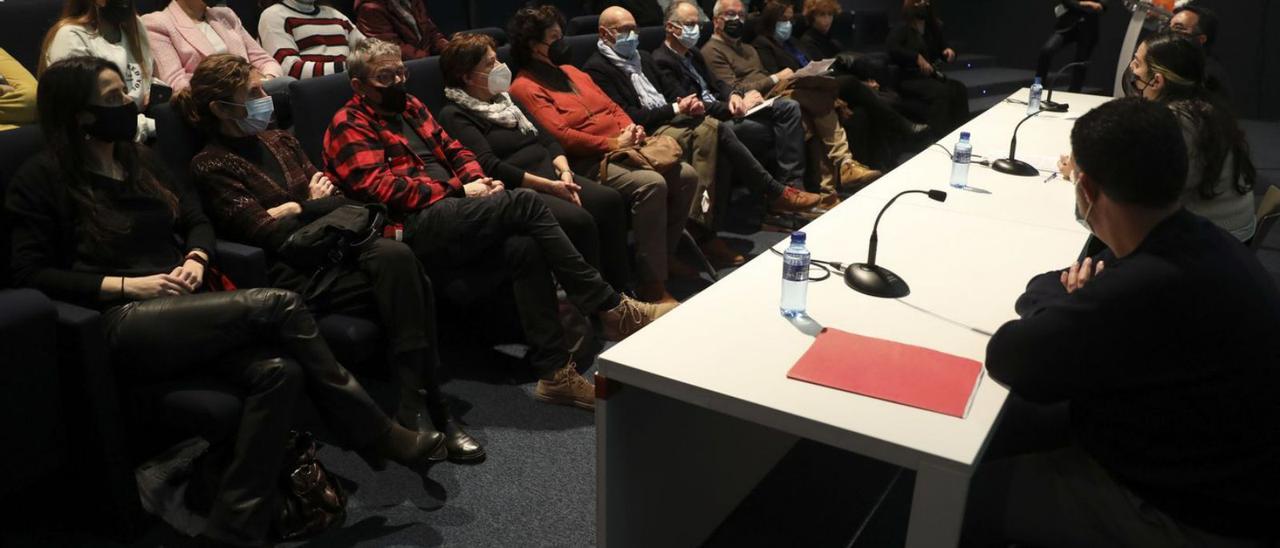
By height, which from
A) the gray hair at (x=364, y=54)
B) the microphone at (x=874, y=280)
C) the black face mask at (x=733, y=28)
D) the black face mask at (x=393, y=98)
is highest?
the gray hair at (x=364, y=54)

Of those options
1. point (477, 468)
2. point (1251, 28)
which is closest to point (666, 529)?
point (477, 468)

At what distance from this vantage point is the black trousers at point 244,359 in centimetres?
218

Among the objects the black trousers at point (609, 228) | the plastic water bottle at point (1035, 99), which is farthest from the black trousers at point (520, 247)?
the plastic water bottle at point (1035, 99)

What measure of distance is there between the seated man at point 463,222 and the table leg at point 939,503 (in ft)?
4.86

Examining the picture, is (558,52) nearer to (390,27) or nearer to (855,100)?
(390,27)

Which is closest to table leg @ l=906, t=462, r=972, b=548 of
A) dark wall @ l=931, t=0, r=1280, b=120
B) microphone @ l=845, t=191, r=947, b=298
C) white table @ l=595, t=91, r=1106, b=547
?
white table @ l=595, t=91, r=1106, b=547

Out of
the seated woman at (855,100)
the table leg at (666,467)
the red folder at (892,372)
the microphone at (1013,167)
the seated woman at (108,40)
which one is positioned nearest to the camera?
the red folder at (892,372)

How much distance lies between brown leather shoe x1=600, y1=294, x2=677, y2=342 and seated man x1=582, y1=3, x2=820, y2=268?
2.86 feet

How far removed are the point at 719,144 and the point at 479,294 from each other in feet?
5.54

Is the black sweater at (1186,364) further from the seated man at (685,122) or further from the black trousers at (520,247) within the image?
the seated man at (685,122)

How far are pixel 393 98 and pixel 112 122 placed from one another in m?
0.94

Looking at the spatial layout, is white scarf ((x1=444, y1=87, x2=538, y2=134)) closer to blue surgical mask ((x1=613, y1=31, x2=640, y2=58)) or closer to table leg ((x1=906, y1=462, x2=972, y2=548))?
blue surgical mask ((x1=613, y1=31, x2=640, y2=58))

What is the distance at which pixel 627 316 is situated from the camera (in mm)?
3209

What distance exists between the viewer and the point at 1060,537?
182cm
